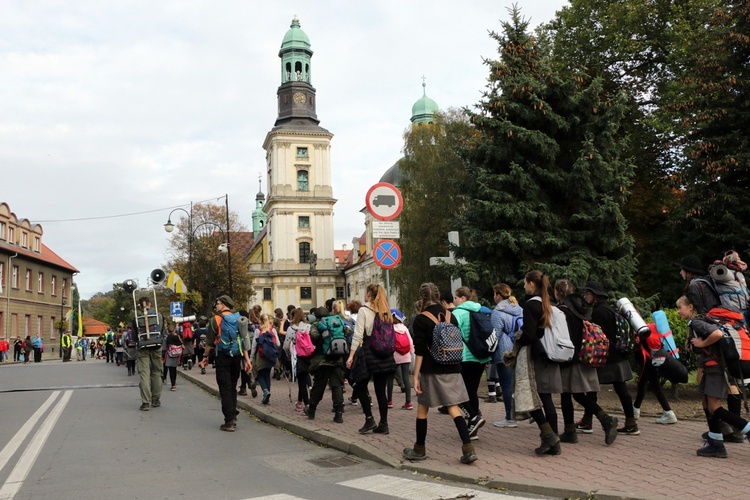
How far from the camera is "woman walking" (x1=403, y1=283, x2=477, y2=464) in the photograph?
285 inches

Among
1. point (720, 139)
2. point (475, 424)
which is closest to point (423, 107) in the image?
point (720, 139)

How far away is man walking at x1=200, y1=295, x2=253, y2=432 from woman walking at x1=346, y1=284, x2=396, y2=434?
2.18 meters

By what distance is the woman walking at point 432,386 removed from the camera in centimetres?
724

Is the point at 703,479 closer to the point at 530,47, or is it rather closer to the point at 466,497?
the point at 466,497

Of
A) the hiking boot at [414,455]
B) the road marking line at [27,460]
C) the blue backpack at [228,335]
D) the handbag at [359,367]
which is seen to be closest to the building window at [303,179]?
the road marking line at [27,460]

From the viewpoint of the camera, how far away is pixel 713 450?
275 inches

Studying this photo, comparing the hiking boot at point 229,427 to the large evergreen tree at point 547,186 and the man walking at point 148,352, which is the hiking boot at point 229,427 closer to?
the man walking at point 148,352

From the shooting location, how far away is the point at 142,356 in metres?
13.4

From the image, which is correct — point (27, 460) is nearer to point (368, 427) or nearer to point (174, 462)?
point (174, 462)

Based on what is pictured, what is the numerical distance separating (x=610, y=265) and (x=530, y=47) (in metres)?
6.05

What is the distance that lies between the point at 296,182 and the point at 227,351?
78956 mm

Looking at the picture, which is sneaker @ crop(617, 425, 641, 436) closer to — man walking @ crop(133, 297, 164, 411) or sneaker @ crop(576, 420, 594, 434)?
sneaker @ crop(576, 420, 594, 434)

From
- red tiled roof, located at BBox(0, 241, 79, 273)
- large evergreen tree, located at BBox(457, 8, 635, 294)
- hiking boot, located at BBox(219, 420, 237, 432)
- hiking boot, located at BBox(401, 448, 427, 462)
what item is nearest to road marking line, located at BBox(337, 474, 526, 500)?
hiking boot, located at BBox(401, 448, 427, 462)

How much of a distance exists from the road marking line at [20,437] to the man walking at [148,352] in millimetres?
1823
